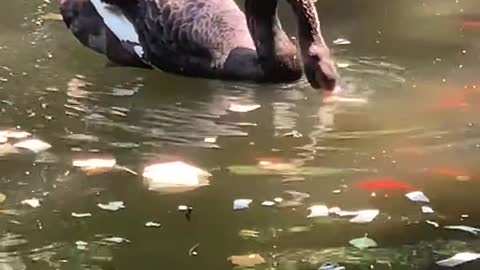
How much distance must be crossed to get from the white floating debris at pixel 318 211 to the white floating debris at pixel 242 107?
1.25 meters

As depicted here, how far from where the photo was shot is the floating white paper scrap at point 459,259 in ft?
12.5

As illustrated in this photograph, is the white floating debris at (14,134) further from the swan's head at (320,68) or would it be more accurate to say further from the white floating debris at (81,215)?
the swan's head at (320,68)

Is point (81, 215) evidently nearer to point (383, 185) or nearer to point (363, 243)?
point (363, 243)

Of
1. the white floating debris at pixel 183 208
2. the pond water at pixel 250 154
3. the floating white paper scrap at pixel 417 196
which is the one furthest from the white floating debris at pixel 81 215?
the floating white paper scrap at pixel 417 196

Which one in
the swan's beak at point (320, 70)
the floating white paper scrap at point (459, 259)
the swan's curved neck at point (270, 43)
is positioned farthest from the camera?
the swan's curved neck at point (270, 43)

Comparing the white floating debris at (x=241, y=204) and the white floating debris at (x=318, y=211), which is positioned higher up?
the white floating debris at (x=241, y=204)

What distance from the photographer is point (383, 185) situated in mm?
4410

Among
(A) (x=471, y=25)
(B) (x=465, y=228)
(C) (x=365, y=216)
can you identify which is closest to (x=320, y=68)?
(A) (x=471, y=25)

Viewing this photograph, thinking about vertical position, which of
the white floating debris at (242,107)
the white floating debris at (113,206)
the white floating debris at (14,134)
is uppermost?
the white floating debris at (14,134)

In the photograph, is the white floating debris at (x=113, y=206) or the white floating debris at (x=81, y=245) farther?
the white floating debris at (x=113, y=206)

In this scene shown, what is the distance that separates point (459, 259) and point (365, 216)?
425mm

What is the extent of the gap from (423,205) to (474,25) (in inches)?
101

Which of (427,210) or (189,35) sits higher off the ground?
(189,35)

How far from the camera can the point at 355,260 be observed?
3.82 meters
